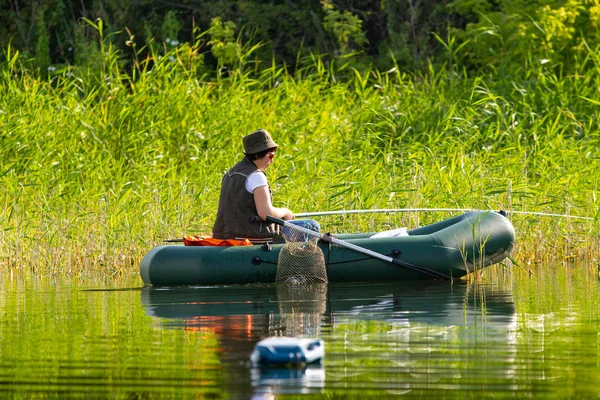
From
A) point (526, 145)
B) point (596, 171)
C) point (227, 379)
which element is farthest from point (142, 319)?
point (526, 145)

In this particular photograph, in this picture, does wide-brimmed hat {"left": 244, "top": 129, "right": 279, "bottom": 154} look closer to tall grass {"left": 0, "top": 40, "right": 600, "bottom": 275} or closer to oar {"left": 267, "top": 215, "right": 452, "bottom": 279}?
oar {"left": 267, "top": 215, "right": 452, "bottom": 279}

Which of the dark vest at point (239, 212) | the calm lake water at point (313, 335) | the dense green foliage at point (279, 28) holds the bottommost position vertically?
the calm lake water at point (313, 335)

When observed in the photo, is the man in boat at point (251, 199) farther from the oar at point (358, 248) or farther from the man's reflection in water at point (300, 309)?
the man's reflection in water at point (300, 309)

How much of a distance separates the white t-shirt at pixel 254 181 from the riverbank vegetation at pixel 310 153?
5.81 ft

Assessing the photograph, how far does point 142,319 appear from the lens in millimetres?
7750

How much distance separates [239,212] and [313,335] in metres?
3.21

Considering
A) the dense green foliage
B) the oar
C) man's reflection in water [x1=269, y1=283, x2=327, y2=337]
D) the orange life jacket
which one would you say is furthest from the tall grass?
the dense green foliage

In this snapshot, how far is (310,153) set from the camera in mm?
13406

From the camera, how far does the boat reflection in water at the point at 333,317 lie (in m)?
5.85

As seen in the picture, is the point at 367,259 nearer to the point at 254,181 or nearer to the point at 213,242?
the point at 254,181

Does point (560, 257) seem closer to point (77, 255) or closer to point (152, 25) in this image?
point (77, 255)

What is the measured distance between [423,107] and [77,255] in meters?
5.06

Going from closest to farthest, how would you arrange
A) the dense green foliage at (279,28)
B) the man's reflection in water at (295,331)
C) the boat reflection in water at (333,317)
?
1. the man's reflection in water at (295,331)
2. the boat reflection in water at (333,317)
3. the dense green foliage at (279,28)

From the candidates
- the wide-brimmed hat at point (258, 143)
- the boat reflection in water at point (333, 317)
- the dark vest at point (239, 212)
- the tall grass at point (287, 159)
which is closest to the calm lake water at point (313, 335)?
the boat reflection in water at point (333, 317)
